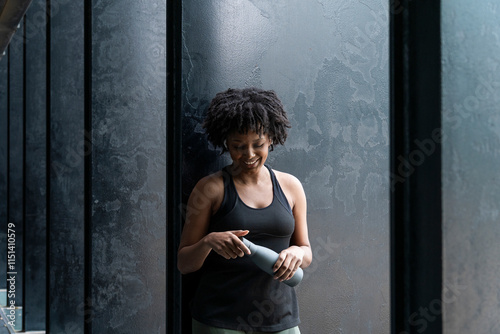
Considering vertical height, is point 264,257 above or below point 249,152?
below

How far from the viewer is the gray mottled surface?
3.68 ft

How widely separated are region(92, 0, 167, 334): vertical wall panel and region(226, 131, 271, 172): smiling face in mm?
916

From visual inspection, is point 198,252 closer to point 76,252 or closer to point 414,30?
point 414,30

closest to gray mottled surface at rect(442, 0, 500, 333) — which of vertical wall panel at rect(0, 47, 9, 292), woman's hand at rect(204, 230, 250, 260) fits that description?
woman's hand at rect(204, 230, 250, 260)

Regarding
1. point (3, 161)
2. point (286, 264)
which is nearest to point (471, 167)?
point (286, 264)

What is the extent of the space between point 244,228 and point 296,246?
21 cm

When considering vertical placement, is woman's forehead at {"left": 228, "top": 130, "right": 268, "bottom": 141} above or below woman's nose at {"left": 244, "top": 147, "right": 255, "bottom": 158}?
above

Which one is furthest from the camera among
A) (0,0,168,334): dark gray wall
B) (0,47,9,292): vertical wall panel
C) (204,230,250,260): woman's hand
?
(0,47,9,292): vertical wall panel

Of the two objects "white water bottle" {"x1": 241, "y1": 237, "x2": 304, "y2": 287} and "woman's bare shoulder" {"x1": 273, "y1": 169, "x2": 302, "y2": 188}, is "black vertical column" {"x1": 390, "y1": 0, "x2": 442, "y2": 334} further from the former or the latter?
"woman's bare shoulder" {"x1": 273, "y1": 169, "x2": 302, "y2": 188}

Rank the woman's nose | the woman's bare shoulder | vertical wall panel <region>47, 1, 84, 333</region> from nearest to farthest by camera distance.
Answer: the woman's nose < the woman's bare shoulder < vertical wall panel <region>47, 1, 84, 333</region>

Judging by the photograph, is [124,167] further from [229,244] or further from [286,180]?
[229,244]

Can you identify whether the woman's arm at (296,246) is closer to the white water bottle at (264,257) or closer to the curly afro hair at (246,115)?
the white water bottle at (264,257)

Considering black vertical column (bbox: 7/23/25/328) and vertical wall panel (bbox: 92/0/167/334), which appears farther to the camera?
black vertical column (bbox: 7/23/25/328)

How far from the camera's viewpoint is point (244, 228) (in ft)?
7.77
